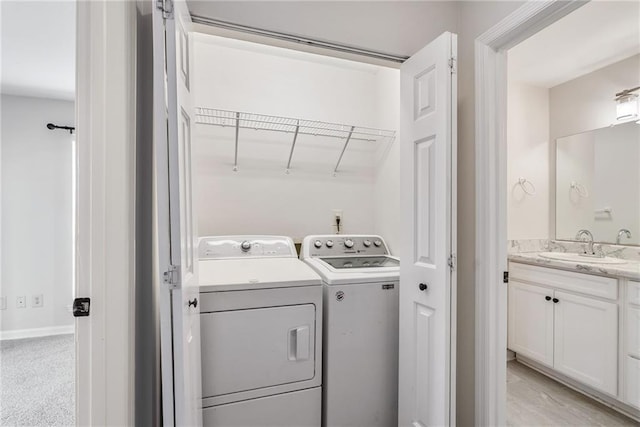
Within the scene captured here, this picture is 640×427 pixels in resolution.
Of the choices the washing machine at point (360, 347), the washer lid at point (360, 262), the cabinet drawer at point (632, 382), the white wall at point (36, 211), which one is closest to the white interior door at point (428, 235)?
the washing machine at point (360, 347)

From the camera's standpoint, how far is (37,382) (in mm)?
2172

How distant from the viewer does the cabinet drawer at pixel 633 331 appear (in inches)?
70.6

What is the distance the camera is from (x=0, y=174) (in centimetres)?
281

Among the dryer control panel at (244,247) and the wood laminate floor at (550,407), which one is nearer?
the wood laminate floor at (550,407)

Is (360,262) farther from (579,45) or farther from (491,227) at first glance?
(579,45)

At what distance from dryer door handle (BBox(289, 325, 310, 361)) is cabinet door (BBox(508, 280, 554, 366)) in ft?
6.51

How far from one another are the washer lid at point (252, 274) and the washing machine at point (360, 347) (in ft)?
0.48

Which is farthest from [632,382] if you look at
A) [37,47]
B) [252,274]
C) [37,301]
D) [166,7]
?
[37,301]

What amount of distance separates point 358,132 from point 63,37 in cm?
217

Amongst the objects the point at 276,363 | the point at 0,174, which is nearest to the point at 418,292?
the point at 276,363

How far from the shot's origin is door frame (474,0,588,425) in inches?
53.6

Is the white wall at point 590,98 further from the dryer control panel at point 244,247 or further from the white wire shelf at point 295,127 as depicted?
the dryer control panel at point 244,247

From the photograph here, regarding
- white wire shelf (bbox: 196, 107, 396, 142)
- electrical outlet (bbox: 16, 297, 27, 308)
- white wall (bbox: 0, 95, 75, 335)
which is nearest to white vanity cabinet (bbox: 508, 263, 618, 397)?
white wire shelf (bbox: 196, 107, 396, 142)

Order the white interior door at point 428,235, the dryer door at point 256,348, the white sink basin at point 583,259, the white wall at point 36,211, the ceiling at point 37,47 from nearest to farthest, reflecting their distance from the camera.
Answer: the white interior door at point 428,235 → the dryer door at point 256,348 → the ceiling at point 37,47 → the white sink basin at point 583,259 → the white wall at point 36,211
